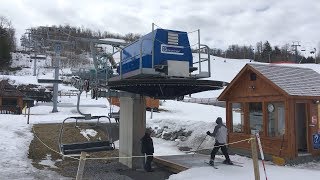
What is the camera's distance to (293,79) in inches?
714

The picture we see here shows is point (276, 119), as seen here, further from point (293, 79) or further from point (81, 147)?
point (81, 147)

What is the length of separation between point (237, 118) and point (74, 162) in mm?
7813

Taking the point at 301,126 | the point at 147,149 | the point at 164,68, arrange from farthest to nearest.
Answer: the point at 301,126 < the point at 147,149 < the point at 164,68

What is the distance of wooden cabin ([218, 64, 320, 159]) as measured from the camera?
16.1 m

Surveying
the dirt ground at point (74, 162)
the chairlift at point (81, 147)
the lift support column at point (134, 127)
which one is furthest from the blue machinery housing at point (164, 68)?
the dirt ground at point (74, 162)

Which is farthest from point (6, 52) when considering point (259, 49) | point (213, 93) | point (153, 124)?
point (259, 49)

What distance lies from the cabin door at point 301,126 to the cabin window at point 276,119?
3.32 ft

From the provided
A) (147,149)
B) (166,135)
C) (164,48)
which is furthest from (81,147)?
(166,135)

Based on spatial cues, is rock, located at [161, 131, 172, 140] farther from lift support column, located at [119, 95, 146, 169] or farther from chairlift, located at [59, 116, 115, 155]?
chairlift, located at [59, 116, 115, 155]

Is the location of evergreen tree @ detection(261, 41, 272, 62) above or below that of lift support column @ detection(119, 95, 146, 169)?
above

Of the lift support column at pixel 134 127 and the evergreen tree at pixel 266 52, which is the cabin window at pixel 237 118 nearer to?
the lift support column at pixel 134 127

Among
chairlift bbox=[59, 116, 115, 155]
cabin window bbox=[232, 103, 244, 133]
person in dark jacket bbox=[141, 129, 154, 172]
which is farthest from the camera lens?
cabin window bbox=[232, 103, 244, 133]

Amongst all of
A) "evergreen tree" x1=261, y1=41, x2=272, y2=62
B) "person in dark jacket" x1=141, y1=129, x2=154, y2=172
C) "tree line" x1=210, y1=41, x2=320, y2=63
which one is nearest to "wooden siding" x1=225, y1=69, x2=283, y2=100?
"person in dark jacket" x1=141, y1=129, x2=154, y2=172

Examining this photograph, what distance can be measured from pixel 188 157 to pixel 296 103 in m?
4.97
